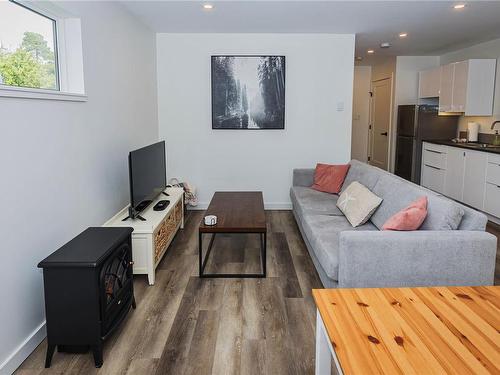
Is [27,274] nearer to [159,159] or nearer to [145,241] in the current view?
[145,241]

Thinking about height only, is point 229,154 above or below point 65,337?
above

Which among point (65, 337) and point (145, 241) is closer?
point (65, 337)

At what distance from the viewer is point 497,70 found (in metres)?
5.75

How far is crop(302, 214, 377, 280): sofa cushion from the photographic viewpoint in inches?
107

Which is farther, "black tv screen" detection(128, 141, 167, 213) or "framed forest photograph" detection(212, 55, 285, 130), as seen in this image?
"framed forest photograph" detection(212, 55, 285, 130)

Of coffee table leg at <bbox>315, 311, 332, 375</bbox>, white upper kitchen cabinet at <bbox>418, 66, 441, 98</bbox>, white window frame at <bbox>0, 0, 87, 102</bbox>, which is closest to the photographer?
coffee table leg at <bbox>315, 311, 332, 375</bbox>

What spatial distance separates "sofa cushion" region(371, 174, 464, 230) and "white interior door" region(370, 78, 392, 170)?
4.64m

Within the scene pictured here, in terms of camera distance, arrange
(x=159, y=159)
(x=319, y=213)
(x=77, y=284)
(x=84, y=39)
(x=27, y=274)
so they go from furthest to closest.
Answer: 1. (x=159, y=159)
2. (x=319, y=213)
3. (x=84, y=39)
4. (x=27, y=274)
5. (x=77, y=284)

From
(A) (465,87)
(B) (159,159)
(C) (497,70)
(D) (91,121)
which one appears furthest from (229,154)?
(C) (497,70)

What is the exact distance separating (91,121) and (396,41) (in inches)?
177

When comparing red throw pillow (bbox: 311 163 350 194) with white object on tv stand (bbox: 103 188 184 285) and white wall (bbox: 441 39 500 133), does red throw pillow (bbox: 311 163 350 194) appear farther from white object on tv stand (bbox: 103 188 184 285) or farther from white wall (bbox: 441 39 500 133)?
white wall (bbox: 441 39 500 133)

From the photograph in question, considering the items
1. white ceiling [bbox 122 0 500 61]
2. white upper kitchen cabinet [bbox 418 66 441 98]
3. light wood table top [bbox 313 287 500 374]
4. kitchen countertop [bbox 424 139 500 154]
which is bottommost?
light wood table top [bbox 313 287 500 374]

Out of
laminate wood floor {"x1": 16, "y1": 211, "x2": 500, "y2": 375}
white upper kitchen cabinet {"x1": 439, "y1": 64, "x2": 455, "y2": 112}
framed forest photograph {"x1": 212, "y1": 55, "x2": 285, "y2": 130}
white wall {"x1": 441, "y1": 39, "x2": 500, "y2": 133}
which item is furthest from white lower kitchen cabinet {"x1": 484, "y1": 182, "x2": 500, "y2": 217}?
framed forest photograph {"x1": 212, "y1": 55, "x2": 285, "y2": 130}

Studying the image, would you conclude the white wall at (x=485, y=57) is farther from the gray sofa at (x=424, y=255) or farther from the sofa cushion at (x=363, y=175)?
the gray sofa at (x=424, y=255)
